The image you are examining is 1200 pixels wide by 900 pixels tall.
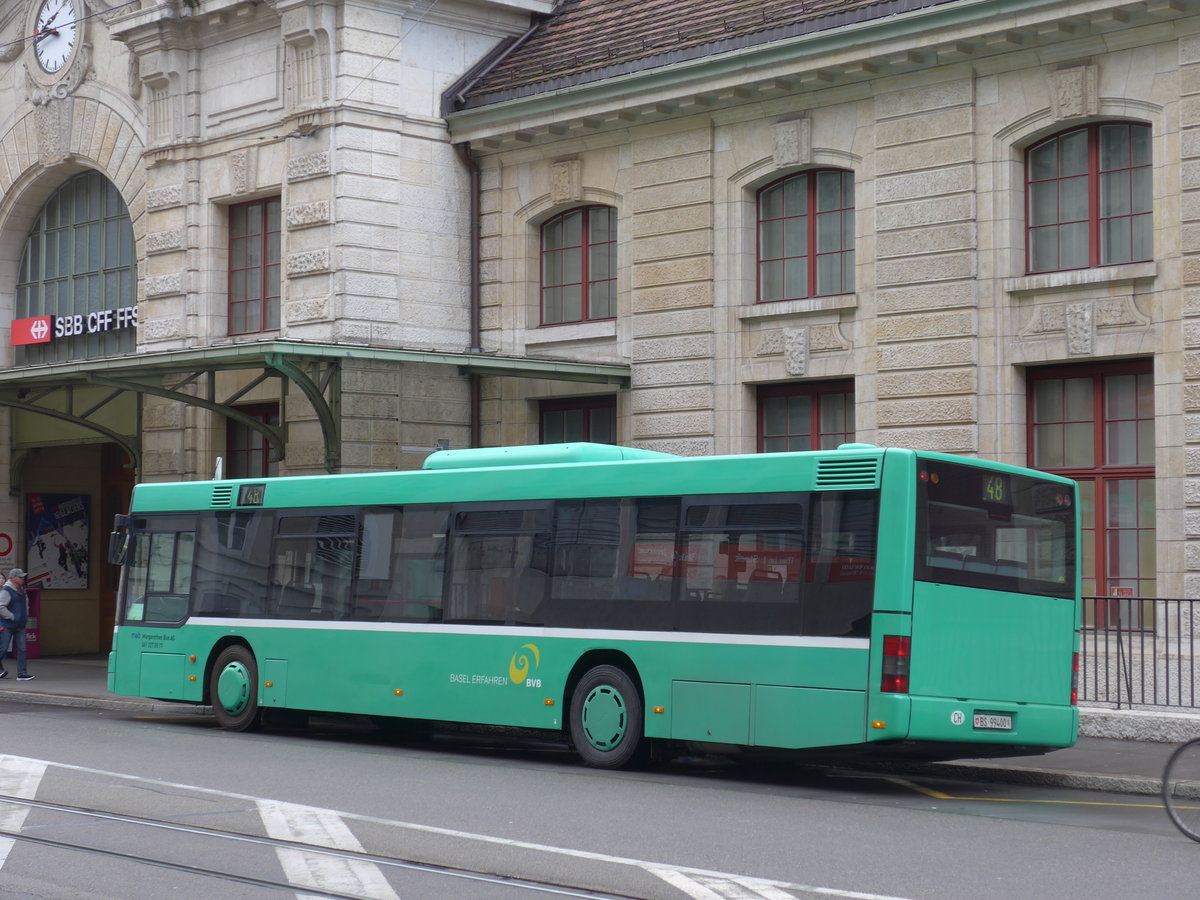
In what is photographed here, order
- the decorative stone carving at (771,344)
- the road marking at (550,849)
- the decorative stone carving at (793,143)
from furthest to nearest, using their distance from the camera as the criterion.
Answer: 1. the decorative stone carving at (771,344)
2. the decorative stone carving at (793,143)
3. the road marking at (550,849)

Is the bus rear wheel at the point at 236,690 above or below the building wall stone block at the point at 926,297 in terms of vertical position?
below

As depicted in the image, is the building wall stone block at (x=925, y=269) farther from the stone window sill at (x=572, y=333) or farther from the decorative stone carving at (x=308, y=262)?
the decorative stone carving at (x=308, y=262)

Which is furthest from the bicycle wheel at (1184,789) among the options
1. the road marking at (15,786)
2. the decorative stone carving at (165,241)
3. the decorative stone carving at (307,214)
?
the decorative stone carving at (165,241)

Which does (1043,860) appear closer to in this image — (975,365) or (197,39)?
(975,365)

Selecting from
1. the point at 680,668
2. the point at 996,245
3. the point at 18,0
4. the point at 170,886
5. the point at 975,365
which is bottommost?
the point at 170,886

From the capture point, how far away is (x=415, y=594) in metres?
16.5

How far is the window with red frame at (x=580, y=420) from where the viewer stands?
24.1 metres

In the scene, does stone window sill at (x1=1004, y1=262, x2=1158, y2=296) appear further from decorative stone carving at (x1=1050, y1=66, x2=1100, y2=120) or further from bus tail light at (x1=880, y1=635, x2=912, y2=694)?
bus tail light at (x1=880, y1=635, x2=912, y2=694)

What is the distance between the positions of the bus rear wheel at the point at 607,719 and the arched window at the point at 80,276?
636 inches

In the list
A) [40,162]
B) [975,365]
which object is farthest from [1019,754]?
[40,162]

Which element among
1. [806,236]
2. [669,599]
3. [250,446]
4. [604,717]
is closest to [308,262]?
[250,446]

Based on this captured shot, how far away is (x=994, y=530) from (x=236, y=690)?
336 inches

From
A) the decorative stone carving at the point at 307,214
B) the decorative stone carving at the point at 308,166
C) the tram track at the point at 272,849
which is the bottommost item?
the tram track at the point at 272,849

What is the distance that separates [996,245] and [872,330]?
1868 millimetres
